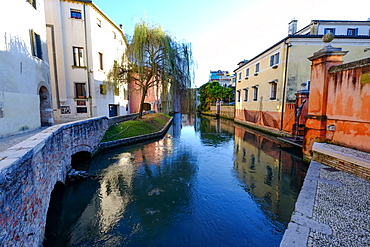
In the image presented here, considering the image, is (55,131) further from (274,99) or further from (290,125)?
(274,99)

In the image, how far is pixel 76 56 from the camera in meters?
14.2

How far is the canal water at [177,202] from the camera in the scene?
4.20 meters

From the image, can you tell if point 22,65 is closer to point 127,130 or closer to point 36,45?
point 36,45

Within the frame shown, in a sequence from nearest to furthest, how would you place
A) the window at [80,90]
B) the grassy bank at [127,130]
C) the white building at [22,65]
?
the white building at [22,65] → the grassy bank at [127,130] → the window at [80,90]

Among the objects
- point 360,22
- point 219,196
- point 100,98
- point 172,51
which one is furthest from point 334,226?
point 360,22

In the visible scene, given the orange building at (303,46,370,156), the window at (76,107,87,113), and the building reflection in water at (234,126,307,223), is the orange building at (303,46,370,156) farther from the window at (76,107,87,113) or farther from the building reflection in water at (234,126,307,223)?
the window at (76,107,87,113)

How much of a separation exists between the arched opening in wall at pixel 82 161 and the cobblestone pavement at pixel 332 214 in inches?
326

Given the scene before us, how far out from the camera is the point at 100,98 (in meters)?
15.6

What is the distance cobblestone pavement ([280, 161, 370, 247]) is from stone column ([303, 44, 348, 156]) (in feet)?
9.23

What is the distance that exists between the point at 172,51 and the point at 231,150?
7783 millimetres

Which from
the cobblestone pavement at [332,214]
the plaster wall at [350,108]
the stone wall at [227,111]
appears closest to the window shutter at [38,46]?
the cobblestone pavement at [332,214]

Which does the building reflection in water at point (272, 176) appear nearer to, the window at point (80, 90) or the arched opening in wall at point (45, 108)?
the arched opening in wall at point (45, 108)

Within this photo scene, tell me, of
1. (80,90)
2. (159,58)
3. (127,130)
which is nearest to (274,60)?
(159,58)

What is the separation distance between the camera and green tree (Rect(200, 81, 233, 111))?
38.5m
